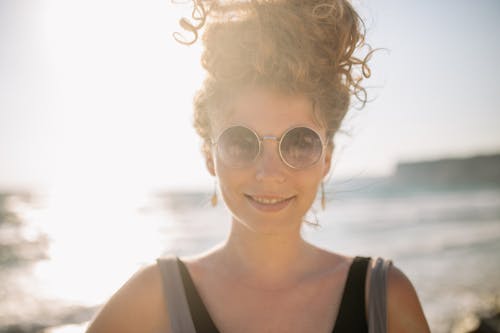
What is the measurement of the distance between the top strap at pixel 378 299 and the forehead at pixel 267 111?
89 cm

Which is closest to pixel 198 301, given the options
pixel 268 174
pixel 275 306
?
pixel 275 306

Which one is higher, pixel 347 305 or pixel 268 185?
pixel 268 185

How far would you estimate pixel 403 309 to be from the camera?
7.57 ft

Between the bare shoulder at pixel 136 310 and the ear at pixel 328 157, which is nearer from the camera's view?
the bare shoulder at pixel 136 310

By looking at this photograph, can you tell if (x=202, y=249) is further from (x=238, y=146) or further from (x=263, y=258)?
(x=238, y=146)

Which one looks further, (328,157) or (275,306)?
(328,157)

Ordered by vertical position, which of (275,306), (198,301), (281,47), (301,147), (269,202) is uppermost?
(281,47)

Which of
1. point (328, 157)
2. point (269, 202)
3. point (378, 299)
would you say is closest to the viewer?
point (378, 299)

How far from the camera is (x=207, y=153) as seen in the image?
281 centimetres

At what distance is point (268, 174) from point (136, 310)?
1.04m

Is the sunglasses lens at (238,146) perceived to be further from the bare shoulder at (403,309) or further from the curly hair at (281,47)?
the bare shoulder at (403,309)

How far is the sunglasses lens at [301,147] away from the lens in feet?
7.67

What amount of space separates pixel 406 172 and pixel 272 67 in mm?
53038

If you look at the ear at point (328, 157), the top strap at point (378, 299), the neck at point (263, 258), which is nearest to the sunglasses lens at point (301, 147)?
the ear at point (328, 157)
